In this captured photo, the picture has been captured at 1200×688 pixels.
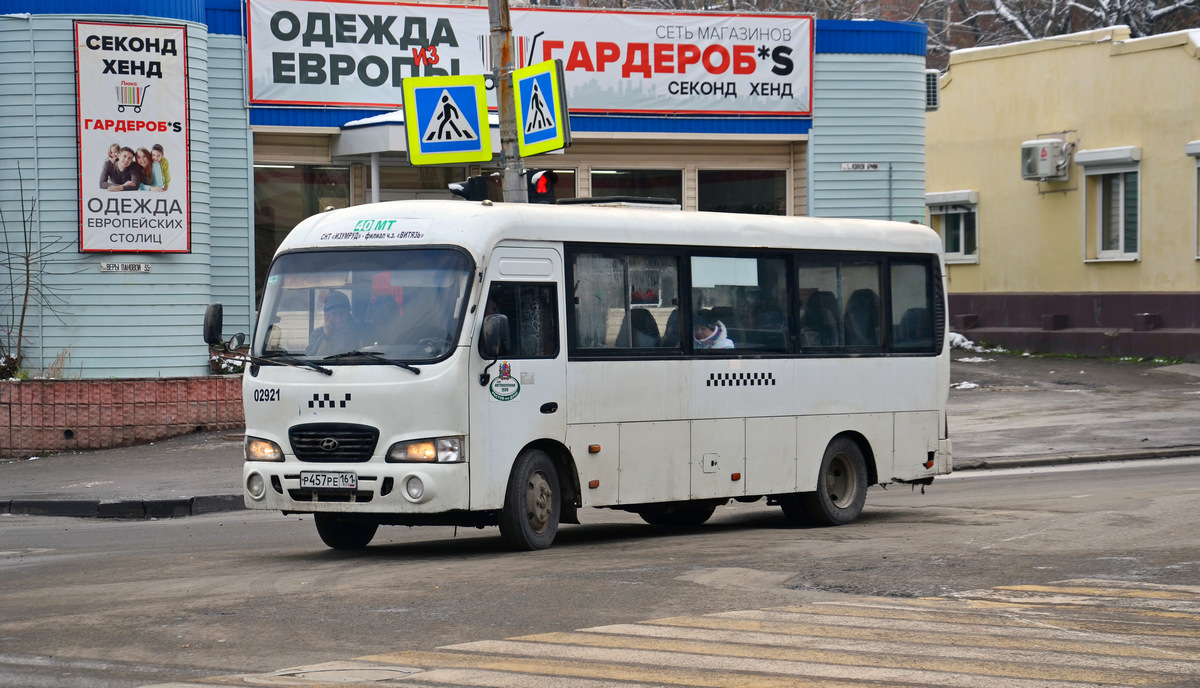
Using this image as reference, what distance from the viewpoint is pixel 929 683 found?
671 centimetres

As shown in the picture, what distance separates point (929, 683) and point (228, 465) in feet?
41.3

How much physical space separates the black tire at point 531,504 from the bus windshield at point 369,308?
3.66 feet

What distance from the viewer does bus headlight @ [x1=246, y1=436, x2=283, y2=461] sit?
11.1 m

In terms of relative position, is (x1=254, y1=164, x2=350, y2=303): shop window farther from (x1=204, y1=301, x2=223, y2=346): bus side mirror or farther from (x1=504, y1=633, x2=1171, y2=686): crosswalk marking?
(x1=504, y1=633, x2=1171, y2=686): crosswalk marking

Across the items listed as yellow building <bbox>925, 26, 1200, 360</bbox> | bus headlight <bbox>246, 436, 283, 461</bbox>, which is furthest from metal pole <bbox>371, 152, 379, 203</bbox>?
yellow building <bbox>925, 26, 1200, 360</bbox>

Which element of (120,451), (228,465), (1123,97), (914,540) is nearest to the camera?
(914,540)

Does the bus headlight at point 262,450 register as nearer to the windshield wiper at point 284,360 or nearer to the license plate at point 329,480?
the license plate at point 329,480

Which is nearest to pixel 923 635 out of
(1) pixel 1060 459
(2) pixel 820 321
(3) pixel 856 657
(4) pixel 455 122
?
(3) pixel 856 657

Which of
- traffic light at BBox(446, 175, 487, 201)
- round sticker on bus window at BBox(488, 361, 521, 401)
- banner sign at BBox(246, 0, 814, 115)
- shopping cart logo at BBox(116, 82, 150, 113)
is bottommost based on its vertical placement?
round sticker on bus window at BBox(488, 361, 521, 401)

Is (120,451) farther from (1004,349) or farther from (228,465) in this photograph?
(1004,349)

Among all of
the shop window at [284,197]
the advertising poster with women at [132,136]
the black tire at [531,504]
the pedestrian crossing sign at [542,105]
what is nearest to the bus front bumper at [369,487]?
the black tire at [531,504]

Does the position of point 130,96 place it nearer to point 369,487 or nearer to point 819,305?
point 819,305

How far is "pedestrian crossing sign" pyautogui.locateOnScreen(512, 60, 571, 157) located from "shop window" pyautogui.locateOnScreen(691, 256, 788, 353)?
3.99m

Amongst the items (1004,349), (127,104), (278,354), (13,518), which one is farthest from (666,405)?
→ (1004,349)
